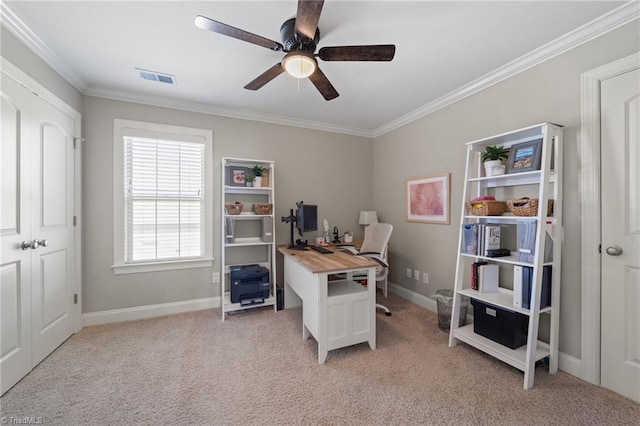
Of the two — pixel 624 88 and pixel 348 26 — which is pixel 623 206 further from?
pixel 348 26

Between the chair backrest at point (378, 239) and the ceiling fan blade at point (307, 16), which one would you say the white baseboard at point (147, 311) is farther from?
the ceiling fan blade at point (307, 16)

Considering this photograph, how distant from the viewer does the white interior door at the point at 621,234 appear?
1.63m

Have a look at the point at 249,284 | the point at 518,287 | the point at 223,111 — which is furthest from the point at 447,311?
the point at 223,111

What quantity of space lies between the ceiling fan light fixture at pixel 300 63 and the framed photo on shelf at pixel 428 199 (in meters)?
1.98

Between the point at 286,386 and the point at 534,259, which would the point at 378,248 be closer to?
the point at 534,259

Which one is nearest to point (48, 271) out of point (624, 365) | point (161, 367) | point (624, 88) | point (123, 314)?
point (123, 314)

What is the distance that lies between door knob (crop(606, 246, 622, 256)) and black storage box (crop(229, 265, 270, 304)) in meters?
2.98

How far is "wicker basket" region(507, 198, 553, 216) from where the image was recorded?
6.07ft

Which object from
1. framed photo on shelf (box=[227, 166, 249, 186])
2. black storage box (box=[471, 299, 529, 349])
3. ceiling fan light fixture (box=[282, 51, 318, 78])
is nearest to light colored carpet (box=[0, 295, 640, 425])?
black storage box (box=[471, 299, 529, 349])

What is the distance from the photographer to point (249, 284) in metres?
2.99

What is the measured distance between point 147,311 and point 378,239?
289cm

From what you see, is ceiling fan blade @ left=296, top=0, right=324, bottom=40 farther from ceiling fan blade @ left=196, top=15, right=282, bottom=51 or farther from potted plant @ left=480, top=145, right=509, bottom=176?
potted plant @ left=480, top=145, right=509, bottom=176

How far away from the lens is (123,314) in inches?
111

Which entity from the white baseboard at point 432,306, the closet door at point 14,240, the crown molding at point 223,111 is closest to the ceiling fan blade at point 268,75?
the crown molding at point 223,111
